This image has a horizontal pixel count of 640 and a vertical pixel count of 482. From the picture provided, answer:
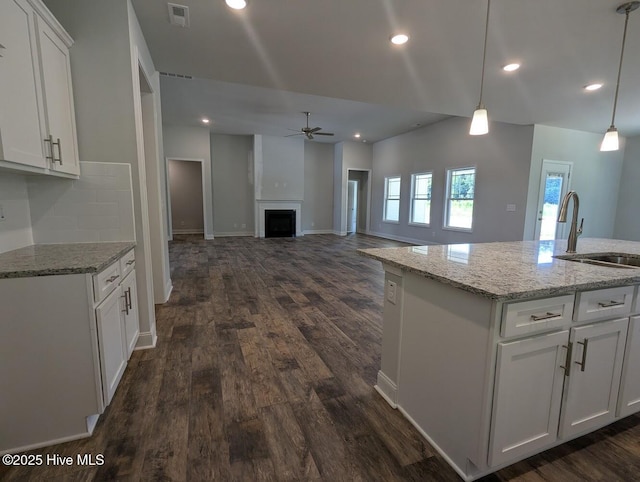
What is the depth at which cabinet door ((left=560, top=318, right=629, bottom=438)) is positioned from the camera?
136 cm

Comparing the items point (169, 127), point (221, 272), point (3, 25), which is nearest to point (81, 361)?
point (3, 25)

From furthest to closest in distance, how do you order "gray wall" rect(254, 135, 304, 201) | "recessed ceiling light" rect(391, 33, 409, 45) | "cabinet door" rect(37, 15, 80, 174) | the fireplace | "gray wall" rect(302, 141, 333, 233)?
"gray wall" rect(302, 141, 333, 233) < the fireplace < "gray wall" rect(254, 135, 304, 201) < "recessed ceiling light" rect(391, 33, 409, 45) < "cabinet door" rect(37, 15, 80, 174)

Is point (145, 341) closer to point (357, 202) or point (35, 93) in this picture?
point (35, 93)

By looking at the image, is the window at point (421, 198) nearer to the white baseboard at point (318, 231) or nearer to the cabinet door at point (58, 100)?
the white baseboard at point (318, 231)

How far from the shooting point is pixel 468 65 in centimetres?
325

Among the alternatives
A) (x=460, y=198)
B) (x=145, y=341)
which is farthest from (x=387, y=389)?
(x=460, y=198)

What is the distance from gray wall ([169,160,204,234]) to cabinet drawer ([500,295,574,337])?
990 centimetres

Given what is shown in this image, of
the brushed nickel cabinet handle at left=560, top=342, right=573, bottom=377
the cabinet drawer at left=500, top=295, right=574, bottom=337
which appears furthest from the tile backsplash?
the brushed nickel cabinet handle at left=560, top=342, right=573, bottom=377

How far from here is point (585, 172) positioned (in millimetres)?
6254

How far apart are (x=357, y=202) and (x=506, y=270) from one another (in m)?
9.56

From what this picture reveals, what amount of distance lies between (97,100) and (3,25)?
2.34 ft

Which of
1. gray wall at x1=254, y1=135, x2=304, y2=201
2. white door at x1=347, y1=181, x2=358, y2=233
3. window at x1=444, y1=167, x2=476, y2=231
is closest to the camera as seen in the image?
window at x1=444, y1=167, x2=476, y2=231

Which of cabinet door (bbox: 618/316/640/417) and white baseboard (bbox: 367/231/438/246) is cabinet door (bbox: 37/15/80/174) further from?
white baseboard (bbox: 367/231/438/246)

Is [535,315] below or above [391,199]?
below
